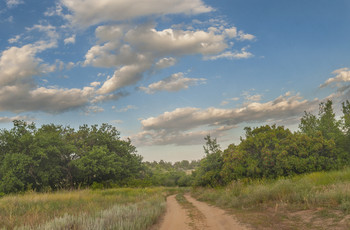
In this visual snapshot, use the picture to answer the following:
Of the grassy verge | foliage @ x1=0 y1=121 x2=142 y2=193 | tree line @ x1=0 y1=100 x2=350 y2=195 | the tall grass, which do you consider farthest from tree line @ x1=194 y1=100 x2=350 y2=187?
foliage @ x1=0 y1=121 x2=142 y2=193

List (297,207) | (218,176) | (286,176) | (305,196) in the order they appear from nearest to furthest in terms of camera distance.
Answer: (297,207), (305,196), (286,176), (218,176)

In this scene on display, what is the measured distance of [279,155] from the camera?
77.1 feet

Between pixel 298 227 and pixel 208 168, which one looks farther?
pixel 208 168

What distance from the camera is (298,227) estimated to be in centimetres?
793

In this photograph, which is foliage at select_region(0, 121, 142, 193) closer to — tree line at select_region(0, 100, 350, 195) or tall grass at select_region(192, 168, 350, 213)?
tree line at select_region(0, 100, 350, 195)

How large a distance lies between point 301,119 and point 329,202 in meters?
37.2

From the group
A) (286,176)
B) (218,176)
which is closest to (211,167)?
(218,176)

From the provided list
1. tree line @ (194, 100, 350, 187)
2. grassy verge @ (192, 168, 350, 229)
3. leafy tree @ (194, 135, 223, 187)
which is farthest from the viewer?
leafy tree @ (194, 135, 223, 187)

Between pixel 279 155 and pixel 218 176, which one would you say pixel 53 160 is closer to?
pixel 218 176

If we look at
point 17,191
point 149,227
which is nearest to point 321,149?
point 149,227

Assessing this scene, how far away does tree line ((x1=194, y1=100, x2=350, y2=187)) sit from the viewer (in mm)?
23266

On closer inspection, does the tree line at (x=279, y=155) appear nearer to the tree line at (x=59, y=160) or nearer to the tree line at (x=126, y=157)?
the tree line at (x=126, y=157)

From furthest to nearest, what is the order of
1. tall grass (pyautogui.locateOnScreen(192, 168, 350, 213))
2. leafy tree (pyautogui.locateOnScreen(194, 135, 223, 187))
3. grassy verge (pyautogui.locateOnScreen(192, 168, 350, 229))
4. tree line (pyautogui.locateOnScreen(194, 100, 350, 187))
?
leafy tree (pyautogui.locateOnScreen(194, 135, 223, 187))
tree line (pyautogui.locateOnScreen(194, 100, 350, 187))
tall grass (pyautogui.locateOnScreen(192, 168, 350, 213))
grassy verge (pyautogui.locateOnScreen(192, 168, 350, 229))

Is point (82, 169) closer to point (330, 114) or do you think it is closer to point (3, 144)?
point (3, 144)
